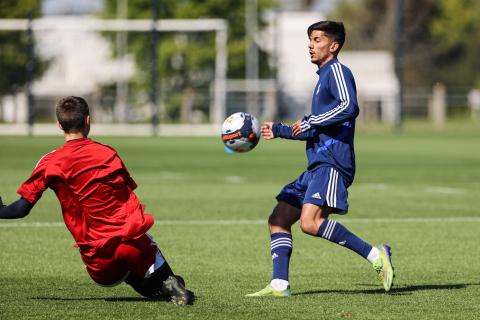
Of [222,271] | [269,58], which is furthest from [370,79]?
[222,271]

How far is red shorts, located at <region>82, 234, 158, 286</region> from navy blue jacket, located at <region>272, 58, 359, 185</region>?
1.31 metres

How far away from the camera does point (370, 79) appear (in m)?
84.5

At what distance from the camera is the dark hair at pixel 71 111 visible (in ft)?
23.1

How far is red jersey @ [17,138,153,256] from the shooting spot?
7109mm

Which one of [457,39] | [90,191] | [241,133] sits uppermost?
[241,133]

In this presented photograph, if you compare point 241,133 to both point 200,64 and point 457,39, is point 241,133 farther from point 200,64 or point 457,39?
point 457,39

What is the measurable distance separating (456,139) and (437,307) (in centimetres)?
3304

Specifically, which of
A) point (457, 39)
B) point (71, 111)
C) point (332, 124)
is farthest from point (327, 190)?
point (457, 39)

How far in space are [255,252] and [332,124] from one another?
306 centimetres

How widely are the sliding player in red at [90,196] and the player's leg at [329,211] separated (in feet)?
3.96

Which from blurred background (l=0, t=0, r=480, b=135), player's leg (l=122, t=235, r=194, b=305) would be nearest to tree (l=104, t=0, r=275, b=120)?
blurred background (l=0, t=0, r=480, b=135)

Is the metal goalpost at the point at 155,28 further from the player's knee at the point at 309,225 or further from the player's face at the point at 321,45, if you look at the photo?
→ the player's knee at the point at 309,225

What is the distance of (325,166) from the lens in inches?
310

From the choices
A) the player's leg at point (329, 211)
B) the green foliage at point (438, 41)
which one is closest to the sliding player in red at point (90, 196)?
the player's leg at point (329, 211)
